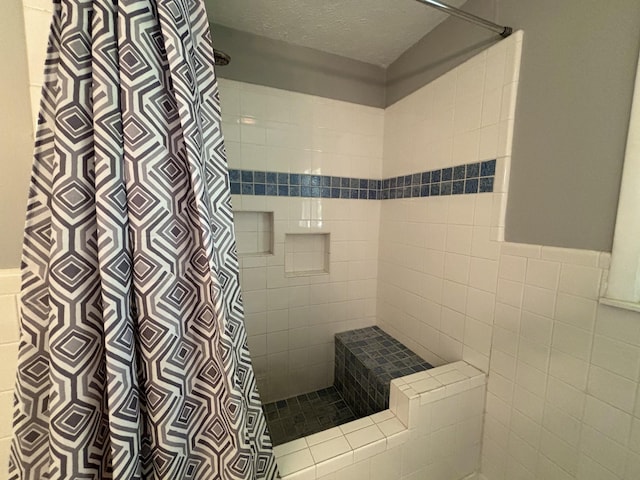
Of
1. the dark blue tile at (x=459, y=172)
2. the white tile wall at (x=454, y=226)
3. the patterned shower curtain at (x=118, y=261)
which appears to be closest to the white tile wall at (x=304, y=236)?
the white tile wall at (x=454, y=226)

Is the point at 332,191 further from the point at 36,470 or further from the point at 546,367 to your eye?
the point at 36,470

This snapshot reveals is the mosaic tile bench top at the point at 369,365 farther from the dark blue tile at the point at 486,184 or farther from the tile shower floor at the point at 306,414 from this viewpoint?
the dark blue tile at the point at 486,184

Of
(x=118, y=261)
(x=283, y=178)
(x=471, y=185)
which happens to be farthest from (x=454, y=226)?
(x=118, y=261)

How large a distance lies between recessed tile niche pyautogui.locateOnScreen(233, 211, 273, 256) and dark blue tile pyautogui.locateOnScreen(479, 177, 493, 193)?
1.18 m

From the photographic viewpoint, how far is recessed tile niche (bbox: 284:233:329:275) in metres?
1.72

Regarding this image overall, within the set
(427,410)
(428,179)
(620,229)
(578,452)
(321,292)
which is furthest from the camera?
(321,292)

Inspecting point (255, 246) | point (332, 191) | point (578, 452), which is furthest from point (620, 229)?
point (255, 246)

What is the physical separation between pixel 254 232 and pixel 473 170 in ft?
4.26

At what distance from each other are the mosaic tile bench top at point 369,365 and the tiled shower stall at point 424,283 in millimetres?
89

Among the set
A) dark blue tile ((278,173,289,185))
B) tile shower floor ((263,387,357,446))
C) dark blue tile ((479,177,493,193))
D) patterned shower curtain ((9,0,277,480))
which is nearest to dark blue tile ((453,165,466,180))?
dark blue tile ((479,177,493,193))

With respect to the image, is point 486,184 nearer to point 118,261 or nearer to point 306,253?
point 306,253

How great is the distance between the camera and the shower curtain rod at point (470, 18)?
0.91 metres

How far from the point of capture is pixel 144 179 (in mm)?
553

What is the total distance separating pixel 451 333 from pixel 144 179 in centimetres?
147
